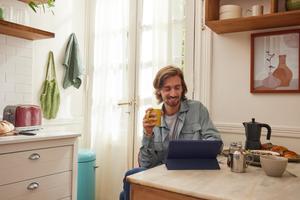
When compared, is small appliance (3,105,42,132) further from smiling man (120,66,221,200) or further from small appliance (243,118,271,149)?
small appliance (243,118,271,149)

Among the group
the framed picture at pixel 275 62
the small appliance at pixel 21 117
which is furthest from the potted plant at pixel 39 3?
the framed picture at pixel 275 62

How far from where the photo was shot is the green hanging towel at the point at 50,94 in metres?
2.83

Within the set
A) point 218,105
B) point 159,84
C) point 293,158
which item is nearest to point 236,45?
point 218,105

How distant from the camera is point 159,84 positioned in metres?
1.94

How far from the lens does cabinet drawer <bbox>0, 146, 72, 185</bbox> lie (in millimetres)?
1822

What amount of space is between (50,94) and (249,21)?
196 centimetres

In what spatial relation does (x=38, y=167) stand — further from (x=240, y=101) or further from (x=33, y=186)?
(x=240, y=101)

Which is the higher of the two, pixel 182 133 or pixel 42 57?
pixel 42 57

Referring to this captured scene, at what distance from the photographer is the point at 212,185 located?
1107 mm

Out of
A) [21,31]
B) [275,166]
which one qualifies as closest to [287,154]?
[275,166]

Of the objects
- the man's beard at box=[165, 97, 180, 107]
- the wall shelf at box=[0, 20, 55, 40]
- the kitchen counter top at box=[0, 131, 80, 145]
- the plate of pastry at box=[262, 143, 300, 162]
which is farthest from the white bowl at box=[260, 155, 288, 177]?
the wall shelf at box=[0, 20, 55, 40]

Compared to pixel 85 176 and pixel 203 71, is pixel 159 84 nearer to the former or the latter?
pixel 203 71

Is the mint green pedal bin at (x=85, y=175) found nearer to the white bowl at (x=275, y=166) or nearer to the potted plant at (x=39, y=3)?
the potted plant at (x=39, y=3)

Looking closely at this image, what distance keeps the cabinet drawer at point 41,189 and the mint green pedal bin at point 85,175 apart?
0.40 meters
